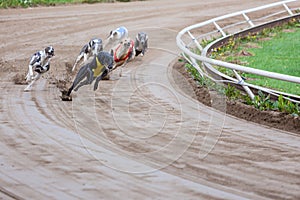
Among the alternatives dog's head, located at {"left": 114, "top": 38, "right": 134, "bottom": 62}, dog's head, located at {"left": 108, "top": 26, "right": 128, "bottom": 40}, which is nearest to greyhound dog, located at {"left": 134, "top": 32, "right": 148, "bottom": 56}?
dog's head, located at {"left": 114, "top": 38, "right": 134, "bottom": 62}

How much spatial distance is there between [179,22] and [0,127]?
1240 centimetres

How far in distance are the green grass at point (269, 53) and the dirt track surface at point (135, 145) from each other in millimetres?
1533

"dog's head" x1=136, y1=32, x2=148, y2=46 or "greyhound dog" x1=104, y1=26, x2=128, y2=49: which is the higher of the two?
"greyhound dog" x1=104, y1=26, x2=128, y2=49

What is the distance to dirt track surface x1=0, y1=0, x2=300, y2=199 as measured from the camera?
247 inches

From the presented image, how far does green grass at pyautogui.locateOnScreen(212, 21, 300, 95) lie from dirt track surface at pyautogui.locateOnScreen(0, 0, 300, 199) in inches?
60.3

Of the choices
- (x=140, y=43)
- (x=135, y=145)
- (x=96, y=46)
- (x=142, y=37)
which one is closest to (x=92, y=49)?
(x=96, y=46)

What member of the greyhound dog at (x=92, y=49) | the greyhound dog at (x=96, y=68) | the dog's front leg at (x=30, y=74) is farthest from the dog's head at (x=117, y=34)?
the dog's front leg at (x=30, y=74)

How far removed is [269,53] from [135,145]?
26.9 ft

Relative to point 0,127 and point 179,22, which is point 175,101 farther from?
point 179,22

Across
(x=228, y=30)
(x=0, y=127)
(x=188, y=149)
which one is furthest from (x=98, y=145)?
(x=228, y=30)

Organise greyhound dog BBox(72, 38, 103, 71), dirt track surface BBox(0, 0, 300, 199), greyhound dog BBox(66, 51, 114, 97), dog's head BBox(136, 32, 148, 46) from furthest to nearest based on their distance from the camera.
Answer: dog's head BBox(136, 32, 148, 46) < greyhound dog BBox(72, 38, 103, 71) < greyhound dog BBox(66, 51, 114, 97) < dirt track surface BBox(0, 0, 300, 199)

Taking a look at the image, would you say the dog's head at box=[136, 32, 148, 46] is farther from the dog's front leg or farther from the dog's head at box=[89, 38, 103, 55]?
the dog's front leg

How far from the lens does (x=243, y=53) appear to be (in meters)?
15.3

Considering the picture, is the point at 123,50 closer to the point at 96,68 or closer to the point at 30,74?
the point at 96,68
